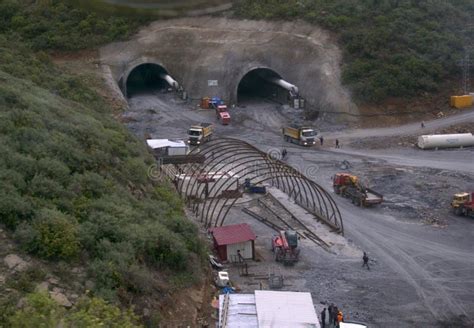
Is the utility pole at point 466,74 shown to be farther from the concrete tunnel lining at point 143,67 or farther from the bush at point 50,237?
the bush at point 50,237

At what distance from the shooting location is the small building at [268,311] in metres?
18.4

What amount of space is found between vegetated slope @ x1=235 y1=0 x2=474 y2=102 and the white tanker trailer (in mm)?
8496

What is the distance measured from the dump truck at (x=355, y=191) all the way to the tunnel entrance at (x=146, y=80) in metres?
28.1

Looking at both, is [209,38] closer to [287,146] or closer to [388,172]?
[287,146]

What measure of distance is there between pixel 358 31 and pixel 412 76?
282 inches

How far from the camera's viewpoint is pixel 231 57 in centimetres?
5759

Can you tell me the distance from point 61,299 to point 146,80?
166 ft

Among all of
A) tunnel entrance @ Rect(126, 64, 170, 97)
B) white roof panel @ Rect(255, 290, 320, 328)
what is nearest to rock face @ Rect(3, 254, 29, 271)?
white roof panel @ Rect(255, 290, 320, 328)

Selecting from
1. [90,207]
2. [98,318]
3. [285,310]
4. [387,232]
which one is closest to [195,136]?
[387,232]

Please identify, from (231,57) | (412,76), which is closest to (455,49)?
(412,76)

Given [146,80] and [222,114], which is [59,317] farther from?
[146,80]

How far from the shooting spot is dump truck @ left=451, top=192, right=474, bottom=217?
105ft

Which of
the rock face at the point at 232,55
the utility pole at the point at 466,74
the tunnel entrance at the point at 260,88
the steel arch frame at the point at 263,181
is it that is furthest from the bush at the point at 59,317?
the utility pole at the point at 466,74

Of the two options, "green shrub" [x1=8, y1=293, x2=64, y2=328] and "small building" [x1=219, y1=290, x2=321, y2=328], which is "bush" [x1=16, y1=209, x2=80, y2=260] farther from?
"green shrub" [x1=8, y1=293, x2=64, y2=328]
